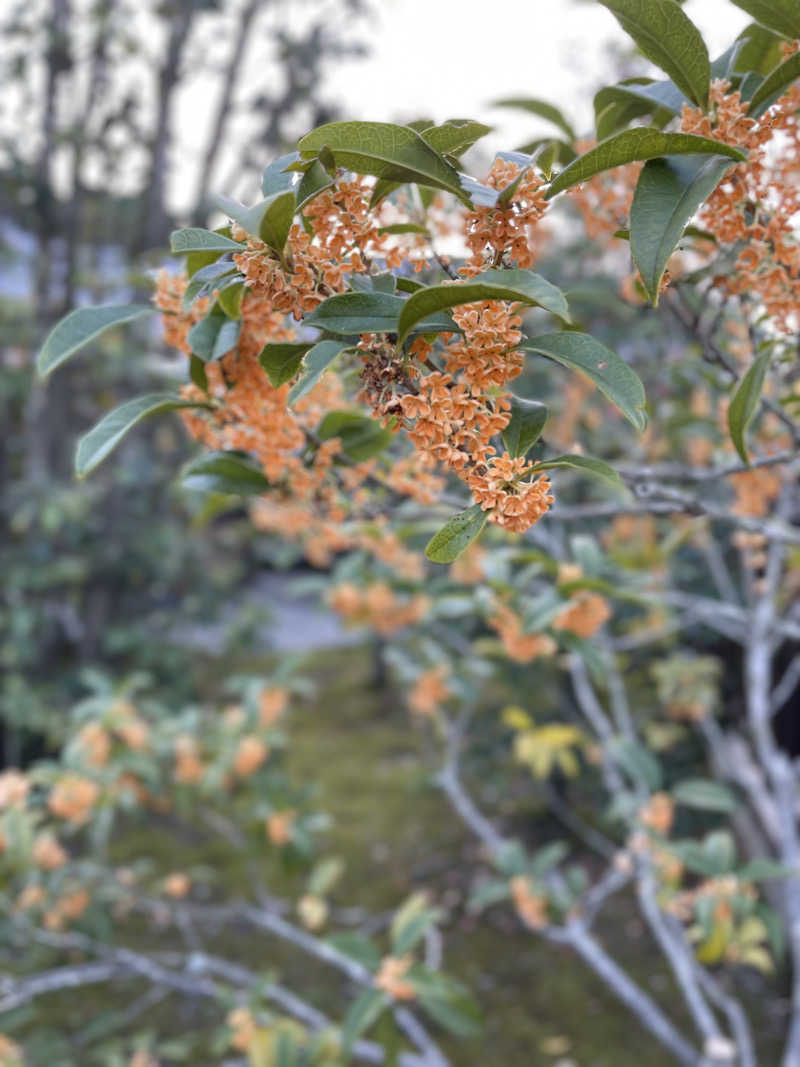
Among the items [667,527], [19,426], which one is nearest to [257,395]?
[667,527]

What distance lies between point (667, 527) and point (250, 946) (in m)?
2.00

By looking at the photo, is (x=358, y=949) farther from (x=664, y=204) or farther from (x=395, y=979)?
(x=664, y=204)

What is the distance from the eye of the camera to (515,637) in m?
1.43

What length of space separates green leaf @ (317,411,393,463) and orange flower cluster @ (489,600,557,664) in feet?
1.80

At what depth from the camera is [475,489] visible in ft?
1.87

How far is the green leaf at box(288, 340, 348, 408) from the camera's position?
0.56 m

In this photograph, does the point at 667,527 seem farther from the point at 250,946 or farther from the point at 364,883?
the point at 250,946

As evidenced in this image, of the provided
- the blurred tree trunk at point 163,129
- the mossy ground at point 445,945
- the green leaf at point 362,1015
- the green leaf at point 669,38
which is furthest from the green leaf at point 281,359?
the blurred tree trunk at point 163,129

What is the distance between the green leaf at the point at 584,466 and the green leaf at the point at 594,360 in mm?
58

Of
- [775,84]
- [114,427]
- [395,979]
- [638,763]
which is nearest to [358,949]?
[395,979]

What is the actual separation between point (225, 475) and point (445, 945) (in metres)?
2.36

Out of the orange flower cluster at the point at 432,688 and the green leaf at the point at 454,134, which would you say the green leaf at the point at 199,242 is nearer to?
the green leaf at the point at 454,134

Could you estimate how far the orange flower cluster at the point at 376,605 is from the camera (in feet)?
8.21

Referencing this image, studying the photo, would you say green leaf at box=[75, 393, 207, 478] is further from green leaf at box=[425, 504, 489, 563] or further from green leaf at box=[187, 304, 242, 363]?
green leaf at box=[425, 504, 489, 563]
